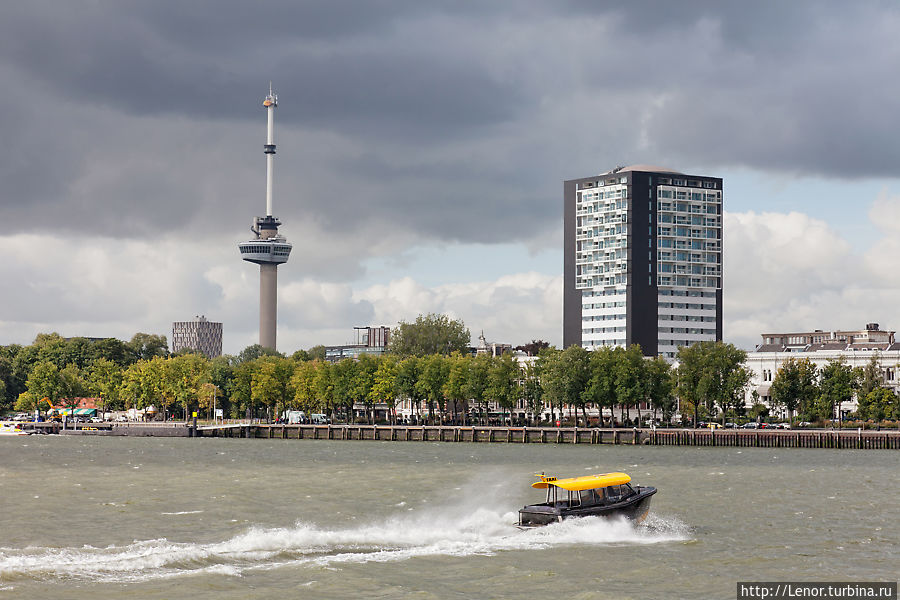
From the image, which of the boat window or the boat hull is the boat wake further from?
the boat window

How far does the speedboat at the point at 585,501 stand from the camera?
59062 mm

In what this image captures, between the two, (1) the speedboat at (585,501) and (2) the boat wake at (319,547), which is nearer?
(2) the boat wake at (319,547)

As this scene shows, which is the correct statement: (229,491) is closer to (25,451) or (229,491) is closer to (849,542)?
(849,542)

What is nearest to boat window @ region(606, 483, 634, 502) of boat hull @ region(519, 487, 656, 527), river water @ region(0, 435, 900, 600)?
boat hull @ region(519, 487, 656, 527)

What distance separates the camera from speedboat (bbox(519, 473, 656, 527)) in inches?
2325

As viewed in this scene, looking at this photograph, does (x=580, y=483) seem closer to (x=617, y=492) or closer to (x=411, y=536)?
(x=617, y=492)

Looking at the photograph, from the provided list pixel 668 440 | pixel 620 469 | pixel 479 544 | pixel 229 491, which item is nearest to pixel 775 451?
pixel 668 440

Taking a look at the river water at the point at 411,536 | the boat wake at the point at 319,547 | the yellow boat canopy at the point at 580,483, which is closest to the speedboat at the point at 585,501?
the yellow boat canopy at the point at 580,483

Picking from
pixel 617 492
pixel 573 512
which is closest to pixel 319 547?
pixel 573 512

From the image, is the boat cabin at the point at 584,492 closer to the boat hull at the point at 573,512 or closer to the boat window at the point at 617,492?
the boat window at the point at 617,492

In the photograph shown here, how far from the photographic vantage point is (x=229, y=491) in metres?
87.4

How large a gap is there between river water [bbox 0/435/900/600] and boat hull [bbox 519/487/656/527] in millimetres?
591

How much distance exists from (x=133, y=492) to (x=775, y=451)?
107389mm

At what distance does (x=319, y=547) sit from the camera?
181ft
